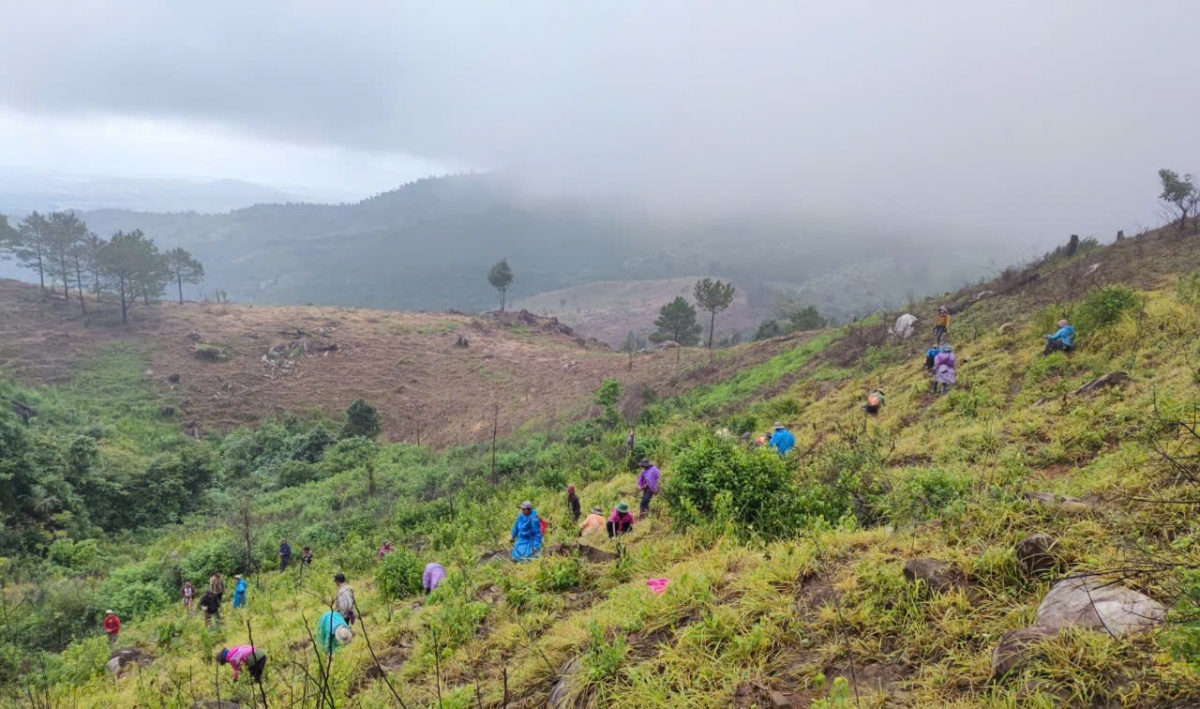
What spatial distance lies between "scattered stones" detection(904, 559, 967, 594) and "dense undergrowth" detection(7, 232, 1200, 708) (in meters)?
0.08

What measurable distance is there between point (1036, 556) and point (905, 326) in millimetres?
17752

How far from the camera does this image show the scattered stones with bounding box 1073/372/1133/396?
8.13 m

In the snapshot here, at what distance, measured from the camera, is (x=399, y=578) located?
862cm

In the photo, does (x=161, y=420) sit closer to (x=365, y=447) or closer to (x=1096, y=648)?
(x=365, y=447)

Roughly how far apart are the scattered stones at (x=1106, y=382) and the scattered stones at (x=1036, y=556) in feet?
20.4

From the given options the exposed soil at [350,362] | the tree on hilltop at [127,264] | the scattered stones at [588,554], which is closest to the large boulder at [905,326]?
the exposed soil at [350,362]

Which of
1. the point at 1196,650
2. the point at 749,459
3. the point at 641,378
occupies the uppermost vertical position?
the point at 1196,650

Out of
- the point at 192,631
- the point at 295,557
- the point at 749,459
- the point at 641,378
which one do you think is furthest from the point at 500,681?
the point at 641,378

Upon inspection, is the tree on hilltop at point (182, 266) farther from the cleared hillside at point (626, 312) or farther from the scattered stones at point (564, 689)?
the cleared hillside at point (626, 312)

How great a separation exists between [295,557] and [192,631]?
4.37 meters

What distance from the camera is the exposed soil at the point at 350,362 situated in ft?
99.1

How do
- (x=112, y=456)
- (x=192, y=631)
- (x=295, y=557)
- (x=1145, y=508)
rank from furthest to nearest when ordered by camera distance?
(x=112, y=456) < (x=295, y=557) < (x=192, y=631) < (x=1145, y=508)

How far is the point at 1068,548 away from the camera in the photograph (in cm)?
369

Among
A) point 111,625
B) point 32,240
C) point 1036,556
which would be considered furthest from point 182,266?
point 1036,556
